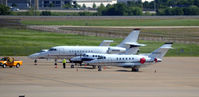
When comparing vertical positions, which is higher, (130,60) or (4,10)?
(4,10)

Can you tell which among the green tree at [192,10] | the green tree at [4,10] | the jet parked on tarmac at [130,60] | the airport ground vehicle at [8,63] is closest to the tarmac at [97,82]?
the airport ground vehicle at [8,63]

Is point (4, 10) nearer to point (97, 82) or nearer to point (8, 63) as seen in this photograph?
point (8, 63)

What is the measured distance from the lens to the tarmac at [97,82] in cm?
3770

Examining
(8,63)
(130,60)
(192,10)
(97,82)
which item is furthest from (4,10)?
(97,82)

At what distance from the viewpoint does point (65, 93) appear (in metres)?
37.4

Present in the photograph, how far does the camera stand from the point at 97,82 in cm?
4447

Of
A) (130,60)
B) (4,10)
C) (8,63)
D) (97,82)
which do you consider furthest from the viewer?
(4,10)

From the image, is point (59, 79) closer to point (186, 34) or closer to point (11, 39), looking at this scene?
point (11, 39)

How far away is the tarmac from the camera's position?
3770cm

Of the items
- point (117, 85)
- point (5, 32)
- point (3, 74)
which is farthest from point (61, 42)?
point (117, 85)

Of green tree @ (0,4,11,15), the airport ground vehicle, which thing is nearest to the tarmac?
the airport ground vehicle

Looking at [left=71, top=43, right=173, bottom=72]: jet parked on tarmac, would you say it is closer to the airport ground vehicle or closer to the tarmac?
the tarmac

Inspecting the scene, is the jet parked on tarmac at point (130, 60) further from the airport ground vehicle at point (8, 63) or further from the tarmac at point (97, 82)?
the airport ground vehicle at point (8, 63)

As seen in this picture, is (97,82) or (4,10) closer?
(97,82)
